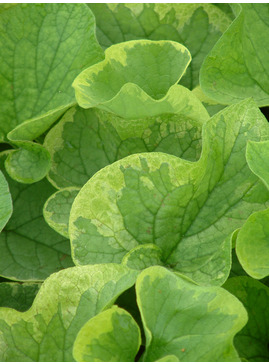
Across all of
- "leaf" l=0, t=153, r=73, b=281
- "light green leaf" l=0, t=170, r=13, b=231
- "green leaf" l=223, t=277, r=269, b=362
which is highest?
"light green leaf" l=0, t=170, r=13, b=231

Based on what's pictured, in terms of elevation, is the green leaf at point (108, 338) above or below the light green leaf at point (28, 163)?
below

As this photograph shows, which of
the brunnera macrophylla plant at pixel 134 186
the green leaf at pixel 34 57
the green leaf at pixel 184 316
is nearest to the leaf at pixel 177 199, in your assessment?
the brunnera macrophylla plant at pixel 134 186

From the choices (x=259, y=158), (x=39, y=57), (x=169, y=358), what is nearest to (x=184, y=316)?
(x=169, y=358)

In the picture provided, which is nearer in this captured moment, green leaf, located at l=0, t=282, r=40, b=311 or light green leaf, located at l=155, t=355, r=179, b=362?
light green leaf, located at l=155, t=355, r=179, b=362

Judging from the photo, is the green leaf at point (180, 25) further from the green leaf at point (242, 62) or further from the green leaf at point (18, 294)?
the green leaf at point (18, 294)

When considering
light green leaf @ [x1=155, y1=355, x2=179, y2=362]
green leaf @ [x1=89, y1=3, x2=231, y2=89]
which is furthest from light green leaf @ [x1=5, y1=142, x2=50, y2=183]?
light green leaf @ [x1=155, y1=355, x2=179, y2=362]

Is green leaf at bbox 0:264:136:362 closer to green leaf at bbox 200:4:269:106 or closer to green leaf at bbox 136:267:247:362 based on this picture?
green leaf at bbox 136:267:247:362
